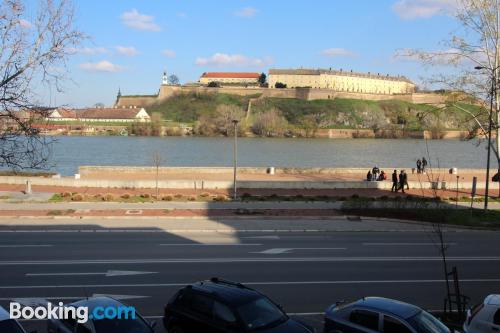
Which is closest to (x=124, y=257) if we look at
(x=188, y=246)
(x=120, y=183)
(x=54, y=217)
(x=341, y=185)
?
(x=188, y=246)

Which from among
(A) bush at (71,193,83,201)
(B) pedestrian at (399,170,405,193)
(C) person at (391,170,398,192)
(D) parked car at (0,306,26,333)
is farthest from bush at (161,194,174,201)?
(D) parked car at (0,306,26,333)

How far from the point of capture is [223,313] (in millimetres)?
8891

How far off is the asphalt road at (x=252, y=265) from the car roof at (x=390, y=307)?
188 centimetres

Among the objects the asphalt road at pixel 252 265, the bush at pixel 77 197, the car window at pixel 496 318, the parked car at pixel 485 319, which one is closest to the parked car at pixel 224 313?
the asphalt road at pixel 252 265

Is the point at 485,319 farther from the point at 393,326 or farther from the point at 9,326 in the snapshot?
the point at 9,326

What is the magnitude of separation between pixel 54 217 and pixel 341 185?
2038 cm

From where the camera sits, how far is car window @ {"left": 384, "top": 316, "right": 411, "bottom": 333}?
8828 millimetres

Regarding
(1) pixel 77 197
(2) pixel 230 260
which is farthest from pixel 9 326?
(1) pixel 77 197

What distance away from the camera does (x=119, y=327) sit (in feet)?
27.2

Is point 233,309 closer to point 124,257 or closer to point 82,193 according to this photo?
point 124,257

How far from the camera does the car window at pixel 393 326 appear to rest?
883cm

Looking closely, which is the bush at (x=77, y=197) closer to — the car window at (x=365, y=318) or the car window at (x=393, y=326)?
the car window at (x=365, y=318)

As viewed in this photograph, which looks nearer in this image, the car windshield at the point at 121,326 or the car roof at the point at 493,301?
the car windshield at the point at 121,326

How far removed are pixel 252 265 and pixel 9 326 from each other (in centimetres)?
980
